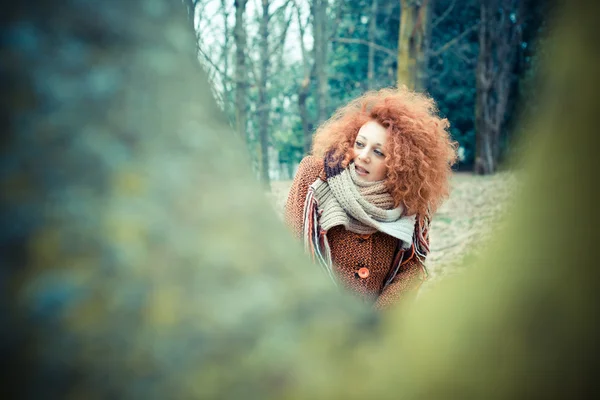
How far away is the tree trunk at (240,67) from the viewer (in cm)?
838

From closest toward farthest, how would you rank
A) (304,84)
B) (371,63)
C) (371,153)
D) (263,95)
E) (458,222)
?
(371,153), (458,222), (304,84), (263,95), (371,63)

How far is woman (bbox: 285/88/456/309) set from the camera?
262cm

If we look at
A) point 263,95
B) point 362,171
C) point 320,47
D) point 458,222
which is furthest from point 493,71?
point 362,171

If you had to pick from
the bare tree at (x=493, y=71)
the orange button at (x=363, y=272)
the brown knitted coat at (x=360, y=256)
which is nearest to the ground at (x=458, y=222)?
the brown knitted coat at (x=360, y=256)

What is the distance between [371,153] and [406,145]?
0.21 m

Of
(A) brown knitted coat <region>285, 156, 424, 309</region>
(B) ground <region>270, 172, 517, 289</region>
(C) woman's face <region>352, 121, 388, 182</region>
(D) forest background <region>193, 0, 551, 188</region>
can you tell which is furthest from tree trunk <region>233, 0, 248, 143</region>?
(C) woman's face <region>352, 121, 388, 182</region>

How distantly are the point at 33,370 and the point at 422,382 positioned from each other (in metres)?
0.38

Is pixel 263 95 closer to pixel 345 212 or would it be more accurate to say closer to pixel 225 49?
pixel 225 49

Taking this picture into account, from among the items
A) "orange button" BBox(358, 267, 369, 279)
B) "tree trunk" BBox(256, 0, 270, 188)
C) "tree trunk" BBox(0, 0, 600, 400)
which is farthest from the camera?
"tree trunk" BBox(256, 0, 270, 188)

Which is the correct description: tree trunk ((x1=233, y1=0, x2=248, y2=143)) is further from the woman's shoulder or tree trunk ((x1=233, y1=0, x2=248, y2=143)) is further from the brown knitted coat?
the brown knitted coat

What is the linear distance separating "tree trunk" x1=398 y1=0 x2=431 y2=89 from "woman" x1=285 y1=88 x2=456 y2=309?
468 centimetres

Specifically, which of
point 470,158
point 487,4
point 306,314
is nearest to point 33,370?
point 306,314

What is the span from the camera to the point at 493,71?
1486 centimetres

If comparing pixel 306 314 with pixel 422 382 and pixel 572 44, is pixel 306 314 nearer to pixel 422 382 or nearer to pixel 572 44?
pixel 422 382
